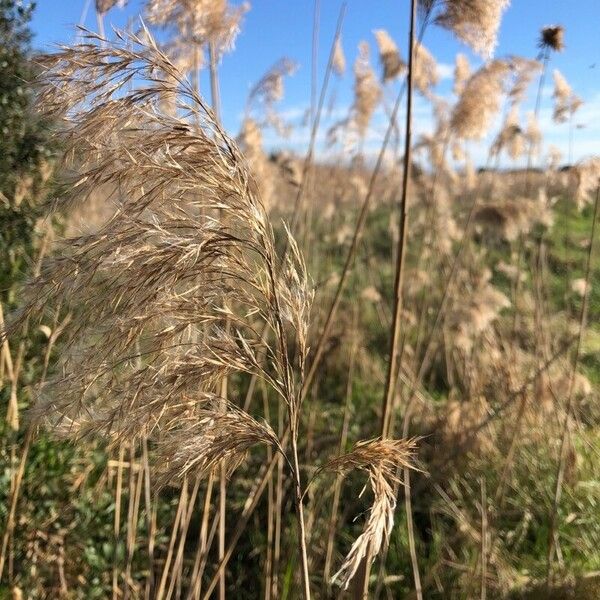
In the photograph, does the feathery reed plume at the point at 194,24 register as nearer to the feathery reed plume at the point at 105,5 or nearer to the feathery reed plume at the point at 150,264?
the feathery reed plume at the point at 105,5

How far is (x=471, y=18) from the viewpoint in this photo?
180cm

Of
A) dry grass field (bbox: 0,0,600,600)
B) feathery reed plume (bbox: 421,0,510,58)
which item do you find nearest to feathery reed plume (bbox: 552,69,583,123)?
dry grass field (bbox: 0,0,600,600)

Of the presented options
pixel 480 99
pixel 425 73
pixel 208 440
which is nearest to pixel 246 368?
pixel 208 440

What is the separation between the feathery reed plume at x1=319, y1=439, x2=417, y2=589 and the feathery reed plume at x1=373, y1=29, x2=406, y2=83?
2.60 metres

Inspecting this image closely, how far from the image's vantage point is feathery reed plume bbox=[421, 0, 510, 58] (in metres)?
1.77

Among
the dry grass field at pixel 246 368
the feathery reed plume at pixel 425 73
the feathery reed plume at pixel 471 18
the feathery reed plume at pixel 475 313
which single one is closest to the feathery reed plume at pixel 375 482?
the dry grass field at pixel 246 368

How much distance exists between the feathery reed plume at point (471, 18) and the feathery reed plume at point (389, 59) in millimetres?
1378

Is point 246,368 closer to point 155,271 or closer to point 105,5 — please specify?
point 155,271

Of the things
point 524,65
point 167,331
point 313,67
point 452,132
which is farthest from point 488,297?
point 167,331

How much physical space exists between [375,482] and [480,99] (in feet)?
7.71

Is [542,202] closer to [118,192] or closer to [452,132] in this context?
[452,132]

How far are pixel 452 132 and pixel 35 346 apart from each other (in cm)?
238

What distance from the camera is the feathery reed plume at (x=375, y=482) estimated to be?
0.97 m

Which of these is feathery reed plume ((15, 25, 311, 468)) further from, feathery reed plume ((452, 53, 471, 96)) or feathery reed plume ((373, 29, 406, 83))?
feathery reed plume ((452, 53, 471, 96))
